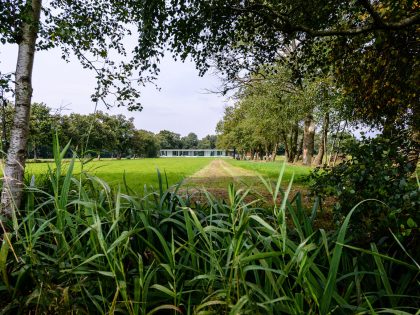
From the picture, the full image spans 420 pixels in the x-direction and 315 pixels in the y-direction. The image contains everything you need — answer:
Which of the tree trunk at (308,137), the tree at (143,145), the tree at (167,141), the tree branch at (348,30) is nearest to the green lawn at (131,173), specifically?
the tree branch at (348,30)

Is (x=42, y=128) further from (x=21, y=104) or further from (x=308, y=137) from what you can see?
(x=308, y=137)

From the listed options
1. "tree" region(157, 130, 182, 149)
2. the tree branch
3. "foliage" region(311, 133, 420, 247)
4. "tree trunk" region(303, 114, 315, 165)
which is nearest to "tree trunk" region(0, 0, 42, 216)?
the tree branch

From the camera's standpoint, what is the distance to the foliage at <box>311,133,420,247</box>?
8.47 ft

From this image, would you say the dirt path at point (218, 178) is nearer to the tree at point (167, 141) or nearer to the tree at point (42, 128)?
the tree at point (42, 128)

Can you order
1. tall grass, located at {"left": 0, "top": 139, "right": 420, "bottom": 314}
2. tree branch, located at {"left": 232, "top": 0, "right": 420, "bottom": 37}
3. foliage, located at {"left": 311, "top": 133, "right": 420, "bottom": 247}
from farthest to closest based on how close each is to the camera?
tree branch, located at {"left": 232, "top": 0, "right": 420, "bottom": 37} < foliage, located at {"left": 311, "top": 133, "right": 420, "bottom": 247} < tall grass, located at {"left": 0, "top": 139, "right": 420, "bottom": 314}

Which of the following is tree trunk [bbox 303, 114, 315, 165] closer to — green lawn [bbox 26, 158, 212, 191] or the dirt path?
the dirt path

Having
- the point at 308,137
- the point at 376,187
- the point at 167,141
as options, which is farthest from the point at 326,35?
the point at 167,141

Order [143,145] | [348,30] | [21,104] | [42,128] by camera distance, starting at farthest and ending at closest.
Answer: [143,145], [348,30], [42,128], [21,104]

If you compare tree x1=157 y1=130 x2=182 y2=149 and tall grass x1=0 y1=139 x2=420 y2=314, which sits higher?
tree x1=157 y1=130 x2=182 y2=149

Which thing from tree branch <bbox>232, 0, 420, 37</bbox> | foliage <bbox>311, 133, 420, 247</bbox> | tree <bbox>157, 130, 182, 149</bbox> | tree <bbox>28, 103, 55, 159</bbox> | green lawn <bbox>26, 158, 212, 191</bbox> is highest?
tree <bbox>157, 130, 182, 149</bbox>

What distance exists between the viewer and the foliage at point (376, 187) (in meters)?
2.58

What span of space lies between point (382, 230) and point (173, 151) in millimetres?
193957

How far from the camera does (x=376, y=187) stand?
114 inches

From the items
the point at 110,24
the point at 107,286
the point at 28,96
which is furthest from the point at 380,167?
the point at 110,24
